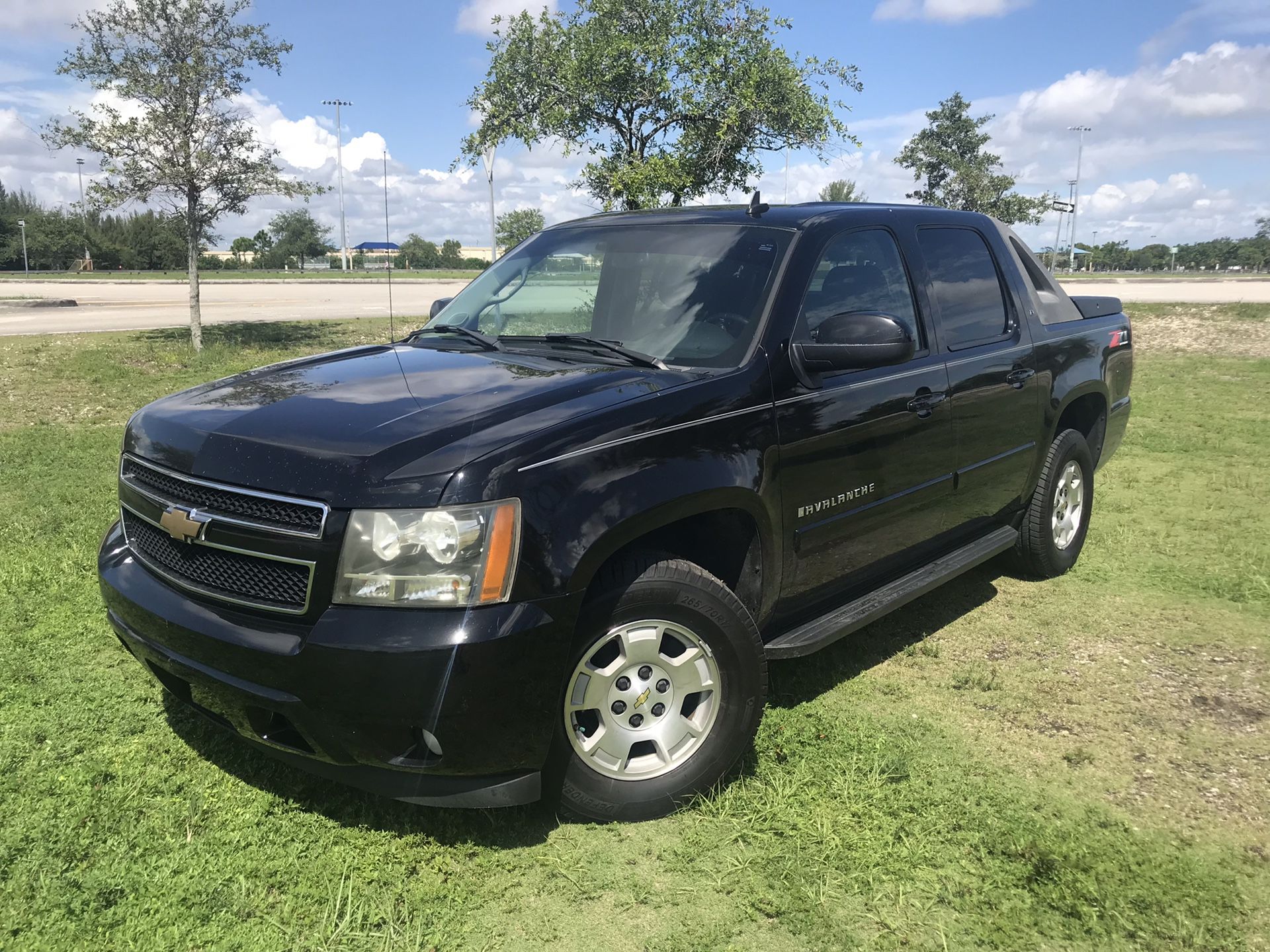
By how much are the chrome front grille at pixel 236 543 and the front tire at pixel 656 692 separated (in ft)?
2.55

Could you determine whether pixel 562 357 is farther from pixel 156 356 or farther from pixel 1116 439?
pixel 156 356

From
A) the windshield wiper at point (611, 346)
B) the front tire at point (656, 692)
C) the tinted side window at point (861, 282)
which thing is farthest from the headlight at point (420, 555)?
the tinted side window at point (861, 282)

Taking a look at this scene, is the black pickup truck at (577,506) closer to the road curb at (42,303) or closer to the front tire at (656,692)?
the front tire at (656,692)

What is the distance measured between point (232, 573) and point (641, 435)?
122 cm

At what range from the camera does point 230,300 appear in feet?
93.7

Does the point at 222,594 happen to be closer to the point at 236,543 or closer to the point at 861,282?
the point at 236,543

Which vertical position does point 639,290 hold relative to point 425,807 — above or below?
above

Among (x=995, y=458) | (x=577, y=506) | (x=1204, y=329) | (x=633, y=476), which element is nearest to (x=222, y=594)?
(x=577, y=506)

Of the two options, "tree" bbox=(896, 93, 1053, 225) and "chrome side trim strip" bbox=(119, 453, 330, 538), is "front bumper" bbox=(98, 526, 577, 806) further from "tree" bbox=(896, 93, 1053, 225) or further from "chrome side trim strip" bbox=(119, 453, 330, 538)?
"tree" bbox=(896, 93, 1053, 225)

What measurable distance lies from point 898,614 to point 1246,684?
60.8 inches

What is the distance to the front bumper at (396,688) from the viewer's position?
2326 mm

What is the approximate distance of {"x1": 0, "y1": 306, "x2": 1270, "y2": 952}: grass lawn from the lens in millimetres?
2498

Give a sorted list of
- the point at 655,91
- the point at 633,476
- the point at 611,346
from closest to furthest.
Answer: the point at 633,476, the point at 611,346, the point at 655,91

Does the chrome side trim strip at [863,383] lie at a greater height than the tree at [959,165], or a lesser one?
lesser
